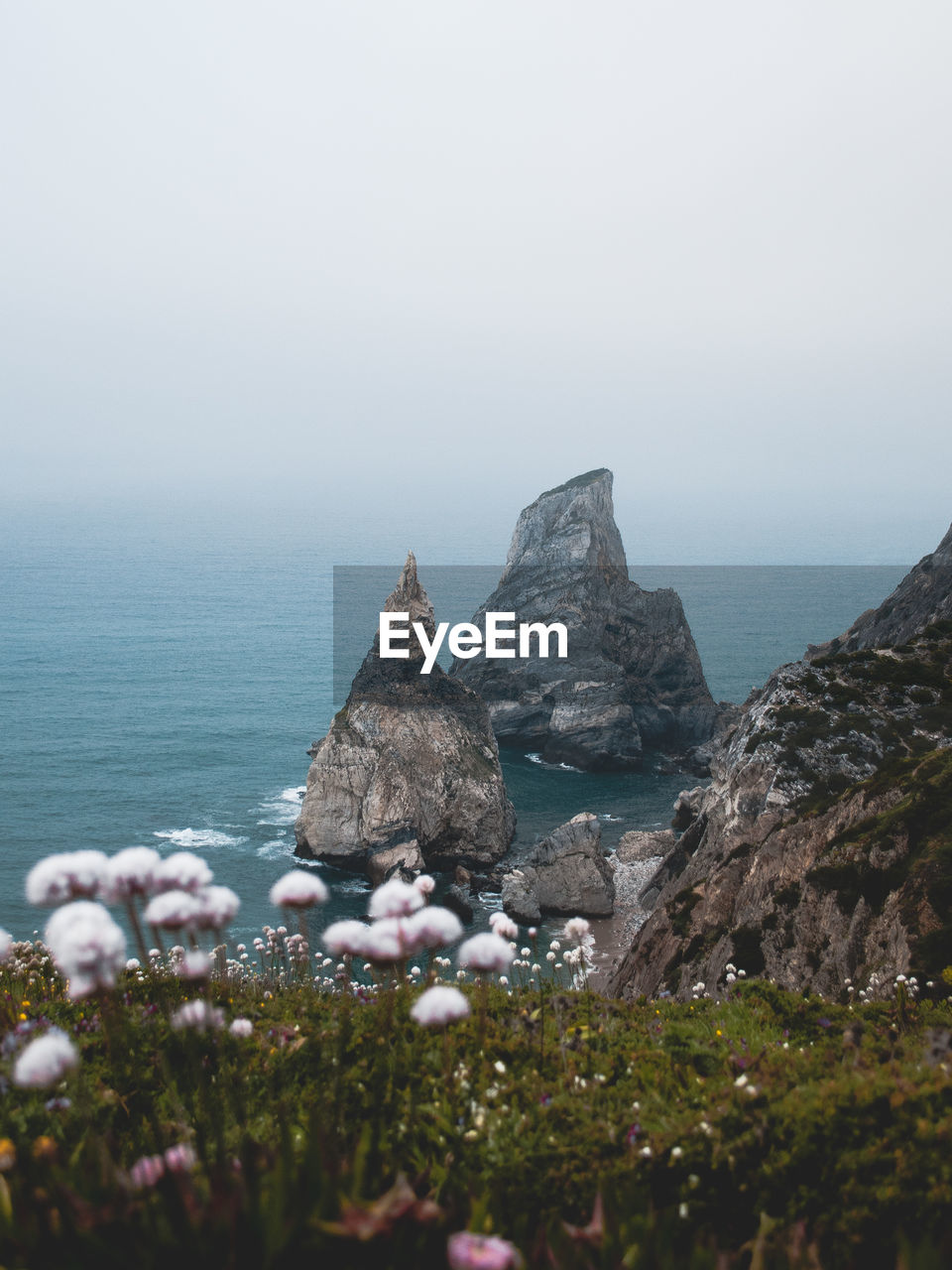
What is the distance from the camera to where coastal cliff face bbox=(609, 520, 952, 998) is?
1634 cm

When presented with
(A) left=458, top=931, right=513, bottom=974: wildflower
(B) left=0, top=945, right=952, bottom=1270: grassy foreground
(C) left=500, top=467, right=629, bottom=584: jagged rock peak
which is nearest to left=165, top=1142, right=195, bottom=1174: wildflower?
(B) left=0, top=945, right=952, bottom=1270: grassy foreground

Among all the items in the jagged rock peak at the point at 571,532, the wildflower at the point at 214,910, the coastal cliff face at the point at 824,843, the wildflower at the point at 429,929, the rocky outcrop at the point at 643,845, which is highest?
the jagged rock peak at the point at 571,532

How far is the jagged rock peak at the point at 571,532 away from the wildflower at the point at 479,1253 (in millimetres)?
119916

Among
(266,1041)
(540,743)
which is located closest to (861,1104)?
(266,1041)

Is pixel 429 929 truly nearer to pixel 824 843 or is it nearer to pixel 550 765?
pixel 824 843

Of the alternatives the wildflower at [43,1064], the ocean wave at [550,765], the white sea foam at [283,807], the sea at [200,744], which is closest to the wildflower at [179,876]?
the wildflower at [43,1064]

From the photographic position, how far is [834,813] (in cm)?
2244

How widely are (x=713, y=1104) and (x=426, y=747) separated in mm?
60964

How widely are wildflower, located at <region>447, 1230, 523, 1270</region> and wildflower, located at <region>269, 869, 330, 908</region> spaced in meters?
1.92

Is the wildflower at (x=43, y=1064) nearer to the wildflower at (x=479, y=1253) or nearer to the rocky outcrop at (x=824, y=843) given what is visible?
the wildflower at (x=479, y=1253)

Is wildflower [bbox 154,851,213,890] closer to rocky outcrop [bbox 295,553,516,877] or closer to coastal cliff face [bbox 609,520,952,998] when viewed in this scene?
coastal cliff face [bbox 609,520,952,998]

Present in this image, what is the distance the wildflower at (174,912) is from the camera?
14.2 feet

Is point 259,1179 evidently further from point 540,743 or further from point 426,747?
point 540,743

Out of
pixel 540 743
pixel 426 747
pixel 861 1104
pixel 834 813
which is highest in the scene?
pixel 861 1104
